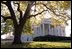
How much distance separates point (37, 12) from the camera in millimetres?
22141

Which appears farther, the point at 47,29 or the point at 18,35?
the point at 47,29

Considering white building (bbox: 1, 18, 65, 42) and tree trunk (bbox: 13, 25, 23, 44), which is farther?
white building (bbox: 1, 18, 65, 42)

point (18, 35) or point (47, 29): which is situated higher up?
point (47, 29)

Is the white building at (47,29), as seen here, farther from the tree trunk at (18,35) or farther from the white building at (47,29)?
the tree trunk at (18,35)

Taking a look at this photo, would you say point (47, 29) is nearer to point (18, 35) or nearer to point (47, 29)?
point (47, 29)

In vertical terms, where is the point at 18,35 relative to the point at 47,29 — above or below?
below

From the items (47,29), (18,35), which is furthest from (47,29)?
(18,35)

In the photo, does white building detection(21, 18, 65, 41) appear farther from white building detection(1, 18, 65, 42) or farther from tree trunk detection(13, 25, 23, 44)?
tree trunk detection(13, 25, 23, 44)

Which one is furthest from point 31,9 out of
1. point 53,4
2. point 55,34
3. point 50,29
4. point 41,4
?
point 55,34

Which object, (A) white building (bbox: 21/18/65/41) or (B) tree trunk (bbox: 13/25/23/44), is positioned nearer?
(B) tree trunk (bbox: 13/25/23/44)

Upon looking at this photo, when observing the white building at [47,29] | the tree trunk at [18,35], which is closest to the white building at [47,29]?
the white building at [47,29]

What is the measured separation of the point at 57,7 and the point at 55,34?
5.62 metres

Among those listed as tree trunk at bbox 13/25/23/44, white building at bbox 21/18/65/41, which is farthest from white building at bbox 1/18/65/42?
tree trunk at bbox 13/25/23/44

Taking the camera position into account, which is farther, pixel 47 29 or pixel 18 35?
pixel 47 29
